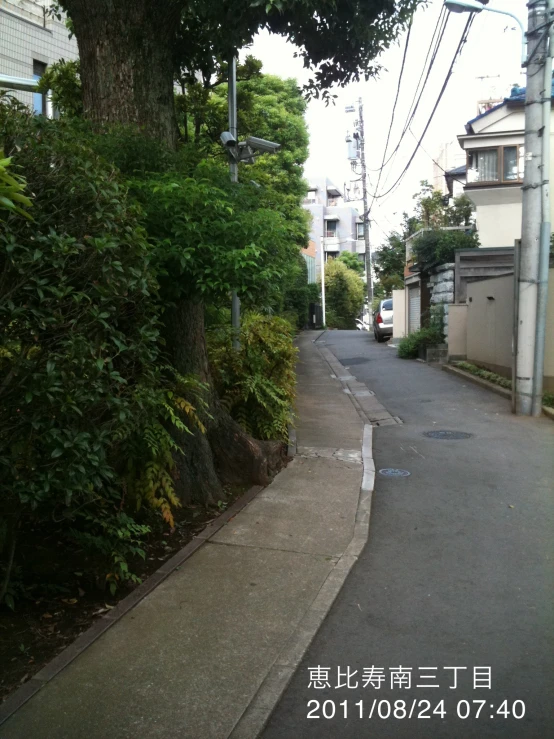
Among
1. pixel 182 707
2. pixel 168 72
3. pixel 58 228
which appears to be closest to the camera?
pixel 182 707

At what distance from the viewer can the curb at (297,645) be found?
3490mm

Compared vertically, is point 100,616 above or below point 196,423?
below

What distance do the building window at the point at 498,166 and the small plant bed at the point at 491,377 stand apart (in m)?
9.81

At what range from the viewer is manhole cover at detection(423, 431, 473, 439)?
10516 millimetres

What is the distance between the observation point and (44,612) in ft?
15.5

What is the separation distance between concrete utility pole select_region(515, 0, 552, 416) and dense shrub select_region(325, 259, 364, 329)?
142 feet

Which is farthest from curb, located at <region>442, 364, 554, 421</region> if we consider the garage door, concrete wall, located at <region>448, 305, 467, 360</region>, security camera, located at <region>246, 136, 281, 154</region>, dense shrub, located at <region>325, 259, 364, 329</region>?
dense shrub, located at <region>325, 259, 364, 329</region>

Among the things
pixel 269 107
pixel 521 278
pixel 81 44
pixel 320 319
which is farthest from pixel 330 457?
pixel 320 319

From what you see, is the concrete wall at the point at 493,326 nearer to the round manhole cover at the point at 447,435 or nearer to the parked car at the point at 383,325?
the round manhole cover at the point at 447,435

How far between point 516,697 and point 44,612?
9.88 ft

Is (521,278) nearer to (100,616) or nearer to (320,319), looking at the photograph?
(100,616)

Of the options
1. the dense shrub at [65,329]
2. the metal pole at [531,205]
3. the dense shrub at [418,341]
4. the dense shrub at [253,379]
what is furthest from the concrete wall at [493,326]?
the dense shrub at [65,329]

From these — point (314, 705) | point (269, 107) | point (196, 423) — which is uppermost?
point (269, 107)

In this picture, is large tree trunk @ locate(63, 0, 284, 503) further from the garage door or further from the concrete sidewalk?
the garage door
